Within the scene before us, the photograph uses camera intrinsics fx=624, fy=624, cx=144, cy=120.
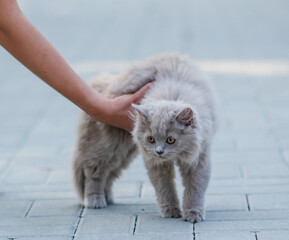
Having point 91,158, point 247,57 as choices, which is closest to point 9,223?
point 91,158

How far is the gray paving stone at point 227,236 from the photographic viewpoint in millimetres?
3546

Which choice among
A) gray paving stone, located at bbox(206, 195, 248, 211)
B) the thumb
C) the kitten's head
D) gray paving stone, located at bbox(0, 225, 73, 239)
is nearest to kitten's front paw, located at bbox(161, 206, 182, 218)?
gray paving stone, located at bbox(206, 195, 248, 211)

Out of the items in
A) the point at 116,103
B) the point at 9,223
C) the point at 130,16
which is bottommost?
the point at 130,16

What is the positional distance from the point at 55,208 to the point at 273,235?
1.63 meters

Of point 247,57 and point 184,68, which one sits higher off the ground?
point 184,68

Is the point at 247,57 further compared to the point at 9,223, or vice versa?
the point at 247,57

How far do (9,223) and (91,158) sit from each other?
849 mm

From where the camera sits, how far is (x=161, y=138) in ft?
12.6

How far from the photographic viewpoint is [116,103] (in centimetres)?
425

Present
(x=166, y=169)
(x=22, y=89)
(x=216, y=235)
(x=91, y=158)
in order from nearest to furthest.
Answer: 1. (x=216, y=235)
2. (x=166, y=169)
3. (x=91, y=158)
4. (x=22, y=89)

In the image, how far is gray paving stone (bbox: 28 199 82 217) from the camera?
4.30 meters

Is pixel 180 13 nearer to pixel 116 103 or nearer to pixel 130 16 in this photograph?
pixel 130 16

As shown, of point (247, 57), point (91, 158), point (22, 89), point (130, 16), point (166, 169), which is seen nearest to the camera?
point (166, 169)

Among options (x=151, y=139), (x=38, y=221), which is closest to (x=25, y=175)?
(x=38, y=221)
